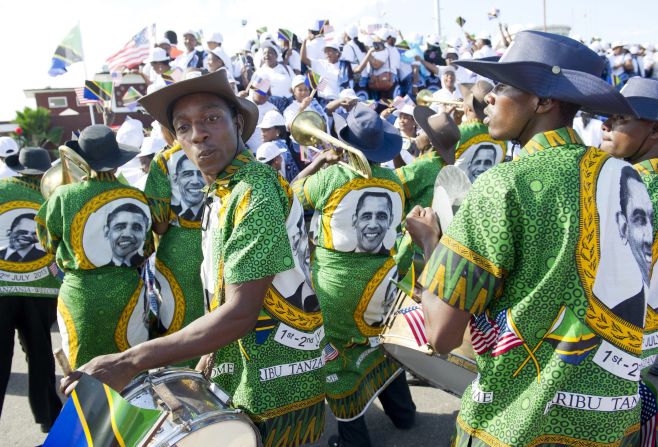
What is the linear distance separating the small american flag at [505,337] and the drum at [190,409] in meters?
0.87

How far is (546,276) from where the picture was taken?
1.51 m

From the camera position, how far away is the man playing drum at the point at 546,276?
151cm

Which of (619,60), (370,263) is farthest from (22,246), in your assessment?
(619,60)

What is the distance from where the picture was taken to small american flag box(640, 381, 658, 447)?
232cm

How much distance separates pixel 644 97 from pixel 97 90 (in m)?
10.5

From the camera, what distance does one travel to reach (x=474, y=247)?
1533 millimetres

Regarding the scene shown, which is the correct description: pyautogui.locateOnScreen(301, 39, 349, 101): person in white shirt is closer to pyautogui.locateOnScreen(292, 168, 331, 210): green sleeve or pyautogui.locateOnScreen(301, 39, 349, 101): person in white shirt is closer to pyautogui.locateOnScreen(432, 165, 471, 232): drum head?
pyautogui.locateOnScreen(292, 168, 331, 210): green sleeve

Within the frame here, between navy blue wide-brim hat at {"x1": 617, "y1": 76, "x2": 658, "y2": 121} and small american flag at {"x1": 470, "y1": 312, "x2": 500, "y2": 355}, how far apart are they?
1.75 metres

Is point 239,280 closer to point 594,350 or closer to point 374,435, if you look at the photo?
point 594,350

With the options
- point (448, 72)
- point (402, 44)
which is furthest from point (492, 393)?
point (402, 44)

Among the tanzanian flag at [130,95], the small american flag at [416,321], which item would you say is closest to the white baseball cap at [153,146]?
the small american flag at [416,321]

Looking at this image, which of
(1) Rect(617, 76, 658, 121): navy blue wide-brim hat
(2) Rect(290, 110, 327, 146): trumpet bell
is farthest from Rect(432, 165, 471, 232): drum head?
(2) Rect(290, 110, 327, 146): trumpet bell

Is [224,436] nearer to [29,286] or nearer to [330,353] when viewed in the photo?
[330,353]

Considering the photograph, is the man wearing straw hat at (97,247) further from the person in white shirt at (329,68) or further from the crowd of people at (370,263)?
the person in white shirt at (329,68)
